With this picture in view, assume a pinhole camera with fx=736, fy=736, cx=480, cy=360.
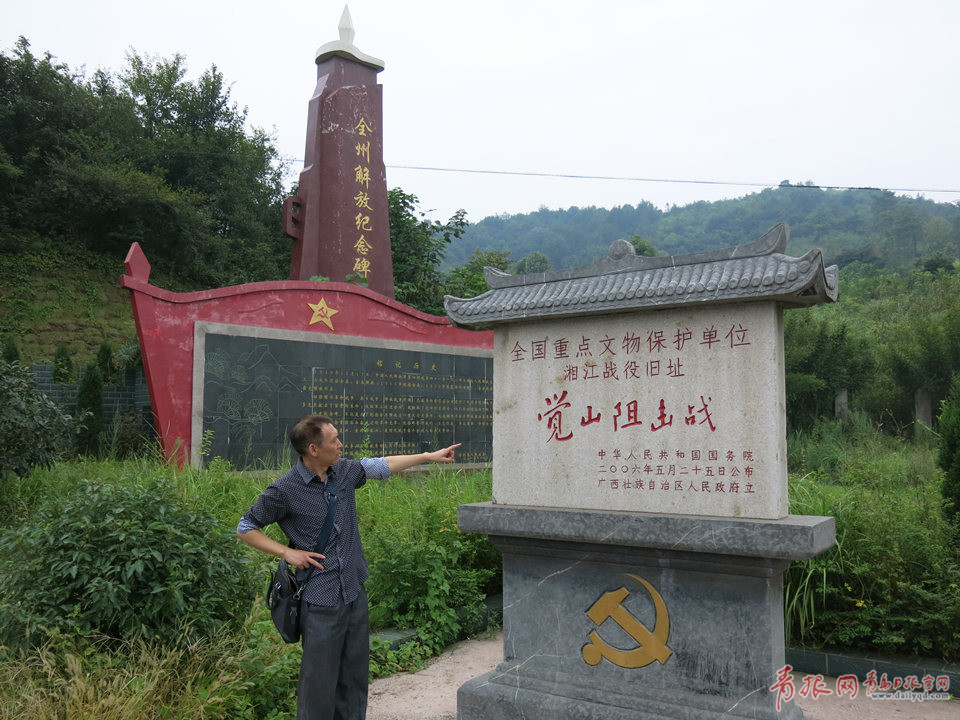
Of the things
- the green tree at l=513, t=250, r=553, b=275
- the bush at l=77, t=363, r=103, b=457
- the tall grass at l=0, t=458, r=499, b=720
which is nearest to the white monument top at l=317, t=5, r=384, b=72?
the bush at l=77, t=363, r=103, b=457

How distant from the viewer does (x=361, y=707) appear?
280cm

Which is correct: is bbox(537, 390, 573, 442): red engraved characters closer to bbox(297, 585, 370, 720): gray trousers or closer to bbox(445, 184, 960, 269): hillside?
bbox(297, 585, 370, 720): gray trousers

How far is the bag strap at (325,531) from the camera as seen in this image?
106 inches

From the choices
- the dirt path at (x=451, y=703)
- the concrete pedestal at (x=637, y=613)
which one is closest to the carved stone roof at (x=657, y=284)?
the concrete pedestal at (x=637, y=613)

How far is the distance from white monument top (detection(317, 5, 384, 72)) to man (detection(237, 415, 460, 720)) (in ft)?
29.2

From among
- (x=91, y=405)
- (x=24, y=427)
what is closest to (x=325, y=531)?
(x=24, y=427)

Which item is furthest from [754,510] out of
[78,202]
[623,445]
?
[78,202]

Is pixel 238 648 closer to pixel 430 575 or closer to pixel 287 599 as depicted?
pixel 287 599

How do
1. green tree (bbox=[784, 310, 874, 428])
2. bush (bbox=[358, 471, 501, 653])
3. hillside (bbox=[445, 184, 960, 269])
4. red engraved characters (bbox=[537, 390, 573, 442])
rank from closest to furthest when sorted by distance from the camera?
red engraved characters (bbox=[537, 390, 573, 442]) < bush (bbox=[358, 471, 501, 653]) < green tree (bbox=[784, 310, 874, 428]) < hillside (bbox=[445, 184, 960, 269])

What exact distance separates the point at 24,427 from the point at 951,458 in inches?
259

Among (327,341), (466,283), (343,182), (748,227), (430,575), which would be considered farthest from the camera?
(748,227)

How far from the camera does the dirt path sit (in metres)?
3.56

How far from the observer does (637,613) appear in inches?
128

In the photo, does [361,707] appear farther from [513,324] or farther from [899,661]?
[899,661]
